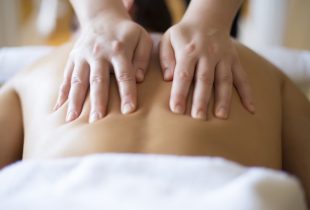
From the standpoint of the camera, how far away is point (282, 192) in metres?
0.53

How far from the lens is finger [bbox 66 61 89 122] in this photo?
0.77 m

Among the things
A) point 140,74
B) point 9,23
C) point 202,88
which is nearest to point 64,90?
point 140,74

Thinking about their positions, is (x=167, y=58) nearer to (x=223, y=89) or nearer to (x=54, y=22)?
(x=223, y=89)

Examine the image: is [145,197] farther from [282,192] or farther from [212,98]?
[212,98]

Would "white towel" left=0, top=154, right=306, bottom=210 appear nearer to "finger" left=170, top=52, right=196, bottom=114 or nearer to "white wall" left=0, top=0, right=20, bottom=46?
"finger" left=170, top=52, right=196, bottom=114

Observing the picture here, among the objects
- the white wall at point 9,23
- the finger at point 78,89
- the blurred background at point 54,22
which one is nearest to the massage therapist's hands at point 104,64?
the finger at point 78,89

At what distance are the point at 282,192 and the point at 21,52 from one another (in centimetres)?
105

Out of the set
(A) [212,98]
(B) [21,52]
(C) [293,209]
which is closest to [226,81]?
(A) [212,98]

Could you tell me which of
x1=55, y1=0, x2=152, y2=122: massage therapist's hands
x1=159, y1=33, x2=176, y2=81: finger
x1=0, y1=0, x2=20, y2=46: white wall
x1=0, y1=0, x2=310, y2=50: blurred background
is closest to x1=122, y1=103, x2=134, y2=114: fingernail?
x1=55, y1=0, x2=152, y2=122: massage therapist's hands

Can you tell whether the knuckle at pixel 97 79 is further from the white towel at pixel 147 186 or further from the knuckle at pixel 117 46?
the white towel at pixel 147 186

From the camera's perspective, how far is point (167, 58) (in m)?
0.82

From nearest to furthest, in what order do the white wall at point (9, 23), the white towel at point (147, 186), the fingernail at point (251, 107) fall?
the white towel at point (147, 186)
the fingernail at point (251, 107)
the white wall at point (9, 23)

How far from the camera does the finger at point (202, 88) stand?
741 millimetres

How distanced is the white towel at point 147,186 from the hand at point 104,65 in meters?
0.17
